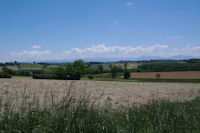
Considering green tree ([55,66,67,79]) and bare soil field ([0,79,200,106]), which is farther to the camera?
green tree ([55,66,67,79])

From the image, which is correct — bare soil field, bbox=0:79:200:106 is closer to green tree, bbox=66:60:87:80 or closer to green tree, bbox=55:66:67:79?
green tree, bbox=55:66:67:79

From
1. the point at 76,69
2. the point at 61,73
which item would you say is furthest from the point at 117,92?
the point at 76,69

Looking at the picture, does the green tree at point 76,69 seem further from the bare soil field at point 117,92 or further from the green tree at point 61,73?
the bare soil field at point 117,92

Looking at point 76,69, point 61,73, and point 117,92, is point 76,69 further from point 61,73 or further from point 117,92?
point 117,92

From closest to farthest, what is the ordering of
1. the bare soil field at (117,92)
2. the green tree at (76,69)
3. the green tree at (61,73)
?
the bare soil field at (117,92), the green tree at (61,73), the green tree at (76,69)

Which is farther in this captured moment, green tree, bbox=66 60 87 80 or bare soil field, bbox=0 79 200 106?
green tree, bbox=66 60 87 80

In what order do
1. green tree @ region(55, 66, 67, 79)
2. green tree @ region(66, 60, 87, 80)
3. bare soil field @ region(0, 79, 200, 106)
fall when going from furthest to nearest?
A: green tree @ region(66, 60, 87, 80), green tree @ region(55, 66, 67, 79), bare soil field @ region(0, 79, 200, 106)

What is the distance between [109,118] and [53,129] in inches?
59.6

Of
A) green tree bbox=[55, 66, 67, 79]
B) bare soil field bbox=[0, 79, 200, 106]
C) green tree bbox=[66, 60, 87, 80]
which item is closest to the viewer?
bare soil field bbox=[0, 79, 200, 106]

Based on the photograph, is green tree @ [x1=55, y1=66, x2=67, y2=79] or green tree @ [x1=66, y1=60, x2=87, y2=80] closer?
green tree @ [x1=55, y1=66, x2=67, y2=79]

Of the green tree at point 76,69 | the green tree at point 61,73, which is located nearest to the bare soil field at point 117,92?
the green tree at point 61,73

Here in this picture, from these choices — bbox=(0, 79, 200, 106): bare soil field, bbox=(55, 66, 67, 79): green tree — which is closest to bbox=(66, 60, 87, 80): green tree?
bbox=(55, 66, 67, 79): green tree

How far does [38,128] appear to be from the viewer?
3.88 metres

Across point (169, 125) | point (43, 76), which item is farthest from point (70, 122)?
point (43, 76)
